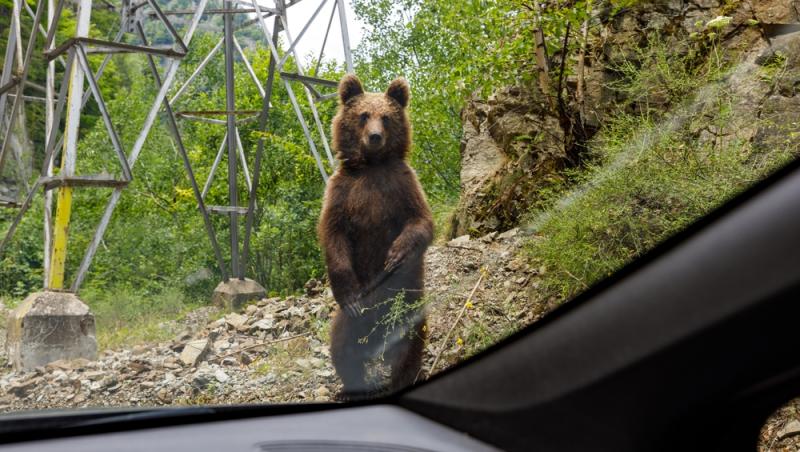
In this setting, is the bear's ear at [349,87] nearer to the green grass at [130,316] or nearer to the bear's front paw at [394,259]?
the bear's front paw at [394,259]

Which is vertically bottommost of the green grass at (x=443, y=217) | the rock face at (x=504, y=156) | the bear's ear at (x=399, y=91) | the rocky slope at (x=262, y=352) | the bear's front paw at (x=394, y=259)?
the rocky slope at (x=262, y=352)

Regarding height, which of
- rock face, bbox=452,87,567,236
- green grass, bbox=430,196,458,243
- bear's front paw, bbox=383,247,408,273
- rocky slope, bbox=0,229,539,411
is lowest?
rocky slope, bbox=0,229,539,411

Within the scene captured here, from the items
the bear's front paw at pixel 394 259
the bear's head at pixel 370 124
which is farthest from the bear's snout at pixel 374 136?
the bear's front paw at pixel 394 259

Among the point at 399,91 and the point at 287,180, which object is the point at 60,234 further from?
the point at 399,91

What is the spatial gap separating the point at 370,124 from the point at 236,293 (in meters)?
0.56

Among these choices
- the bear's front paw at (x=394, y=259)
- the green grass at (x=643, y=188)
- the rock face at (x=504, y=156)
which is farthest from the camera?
the bear's front paw at (x=394, y=259)

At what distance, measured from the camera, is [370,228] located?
188 centimetres

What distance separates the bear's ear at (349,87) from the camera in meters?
1.79

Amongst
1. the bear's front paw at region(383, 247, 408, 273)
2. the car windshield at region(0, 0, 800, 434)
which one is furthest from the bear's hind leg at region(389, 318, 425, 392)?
the bear's front paw at region(383, 247, 408, 273)

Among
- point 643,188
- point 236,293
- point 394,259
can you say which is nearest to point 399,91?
point 394,259

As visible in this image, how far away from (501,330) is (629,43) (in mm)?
673

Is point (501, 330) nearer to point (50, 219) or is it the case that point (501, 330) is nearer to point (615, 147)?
point (615, 147)

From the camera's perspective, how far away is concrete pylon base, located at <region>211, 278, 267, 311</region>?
70.0 inches

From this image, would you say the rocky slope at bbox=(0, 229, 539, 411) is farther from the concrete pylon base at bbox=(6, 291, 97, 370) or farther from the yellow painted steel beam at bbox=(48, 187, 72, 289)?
the yellow painted steel beam at bbox=(48, 187, 72, 289)
